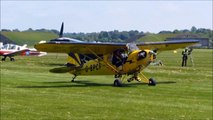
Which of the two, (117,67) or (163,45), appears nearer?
(117,67)

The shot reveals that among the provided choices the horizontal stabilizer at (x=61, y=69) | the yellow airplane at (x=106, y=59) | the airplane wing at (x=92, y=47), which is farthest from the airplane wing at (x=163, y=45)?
the horizontal stabilizer at (x=61, y=69)

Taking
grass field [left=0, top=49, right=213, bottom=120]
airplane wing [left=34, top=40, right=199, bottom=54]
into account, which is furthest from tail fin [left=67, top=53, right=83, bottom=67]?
grass field [left=0, top=49, right=213, bottom=120]

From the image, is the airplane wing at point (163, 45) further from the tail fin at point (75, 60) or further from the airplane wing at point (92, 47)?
the tail fin at point (75, 60)

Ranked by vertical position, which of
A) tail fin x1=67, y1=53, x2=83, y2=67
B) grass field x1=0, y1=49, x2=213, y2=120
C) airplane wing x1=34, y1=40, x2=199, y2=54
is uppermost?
→ airplane wing x1=34, y1=40, x2=199, y2=54

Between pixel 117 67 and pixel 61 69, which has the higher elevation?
pixel 117 67

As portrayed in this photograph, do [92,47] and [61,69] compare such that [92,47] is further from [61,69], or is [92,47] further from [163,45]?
[163,45]

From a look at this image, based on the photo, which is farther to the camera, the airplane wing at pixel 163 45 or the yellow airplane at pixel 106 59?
the airplane wing at pixel 163 45

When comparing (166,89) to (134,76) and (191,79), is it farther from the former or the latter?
(191,79)

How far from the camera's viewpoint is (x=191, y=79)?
26594mm

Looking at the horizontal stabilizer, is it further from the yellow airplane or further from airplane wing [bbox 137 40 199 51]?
airplane wing [bbox 137 40 199 51]

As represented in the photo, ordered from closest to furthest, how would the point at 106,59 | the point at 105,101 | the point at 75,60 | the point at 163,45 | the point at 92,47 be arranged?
the point at 105,101, the point at 92,47, the point at 106,59, the point at 75,60, the point at 163,45

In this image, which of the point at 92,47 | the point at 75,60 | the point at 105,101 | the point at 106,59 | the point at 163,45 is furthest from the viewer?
the point at 163,45

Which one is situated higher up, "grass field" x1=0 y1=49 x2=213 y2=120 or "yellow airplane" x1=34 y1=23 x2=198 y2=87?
"yellow airplane" x1=34 y1=23 x2=198 y2=87

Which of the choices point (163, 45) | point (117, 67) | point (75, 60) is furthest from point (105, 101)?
point (163, 45)
